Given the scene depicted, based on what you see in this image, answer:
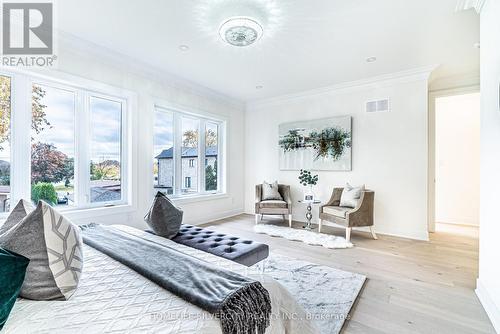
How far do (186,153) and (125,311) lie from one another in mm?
3981

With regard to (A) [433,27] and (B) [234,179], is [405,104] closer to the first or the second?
(A) [433,27]

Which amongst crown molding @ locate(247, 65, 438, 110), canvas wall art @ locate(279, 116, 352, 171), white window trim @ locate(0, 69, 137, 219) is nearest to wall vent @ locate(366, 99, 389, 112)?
crown molding @ locate(247, 65, 438, 110)

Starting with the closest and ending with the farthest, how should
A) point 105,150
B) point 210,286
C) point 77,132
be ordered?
point 210,286, point 77,132, point 105,150

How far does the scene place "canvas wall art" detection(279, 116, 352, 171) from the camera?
4.52 meters

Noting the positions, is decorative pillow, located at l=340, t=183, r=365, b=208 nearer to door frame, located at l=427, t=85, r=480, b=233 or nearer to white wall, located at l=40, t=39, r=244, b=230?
door frame, located at l=427, t=85, r=480, b=233

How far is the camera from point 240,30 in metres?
2.53

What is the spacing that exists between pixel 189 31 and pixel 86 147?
2.07 m

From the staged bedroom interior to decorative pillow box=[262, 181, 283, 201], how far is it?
6 centimetres

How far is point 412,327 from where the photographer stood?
5.68 feet

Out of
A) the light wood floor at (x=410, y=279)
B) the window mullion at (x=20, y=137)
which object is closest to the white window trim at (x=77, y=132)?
the window mullion at (x=20, y=137)

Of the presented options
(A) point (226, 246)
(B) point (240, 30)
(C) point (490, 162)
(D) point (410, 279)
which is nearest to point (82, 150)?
(A) point (226, 246)

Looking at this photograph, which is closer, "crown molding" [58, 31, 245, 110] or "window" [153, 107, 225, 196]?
"crown molding" [58, 31, 245, 110]

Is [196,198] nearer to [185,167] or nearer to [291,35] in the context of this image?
[185,167]

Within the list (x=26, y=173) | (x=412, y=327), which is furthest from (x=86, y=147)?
(x=412, y=327)
